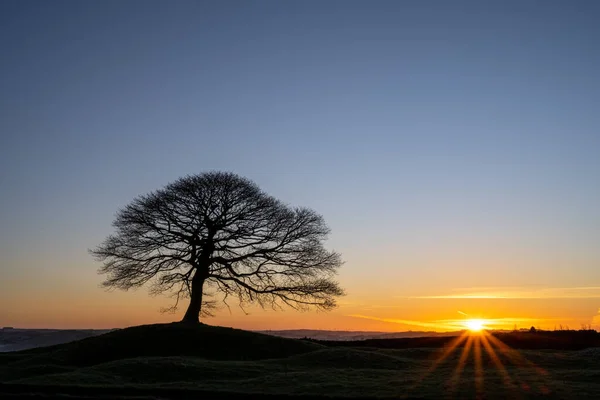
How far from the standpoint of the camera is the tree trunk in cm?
3978

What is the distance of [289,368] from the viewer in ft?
86.3

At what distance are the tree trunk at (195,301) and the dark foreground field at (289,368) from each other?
3.10m

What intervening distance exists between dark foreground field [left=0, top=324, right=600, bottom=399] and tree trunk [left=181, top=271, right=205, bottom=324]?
3105 millimetres

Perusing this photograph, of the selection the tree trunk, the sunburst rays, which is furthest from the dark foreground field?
the tree trunk

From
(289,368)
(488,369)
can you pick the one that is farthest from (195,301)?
(488,369)

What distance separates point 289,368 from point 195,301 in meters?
15.2

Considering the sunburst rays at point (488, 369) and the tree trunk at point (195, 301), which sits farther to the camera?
the tree trunk at point (195, 301)

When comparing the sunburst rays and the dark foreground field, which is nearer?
the dark foreground field

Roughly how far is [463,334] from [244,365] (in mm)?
19763

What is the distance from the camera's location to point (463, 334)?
135ft

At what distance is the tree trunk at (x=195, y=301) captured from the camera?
131ft

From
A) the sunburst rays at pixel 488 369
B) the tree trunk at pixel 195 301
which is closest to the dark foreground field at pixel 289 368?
the sunburst rays at pixel 488 369

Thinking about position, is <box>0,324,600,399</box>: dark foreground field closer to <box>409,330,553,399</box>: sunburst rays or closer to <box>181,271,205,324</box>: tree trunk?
<box>409,330,553,399</box>: sunburst rays

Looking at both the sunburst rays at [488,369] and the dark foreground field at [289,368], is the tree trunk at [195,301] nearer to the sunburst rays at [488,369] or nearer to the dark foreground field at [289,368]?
the dark foreground field at [289,368]
